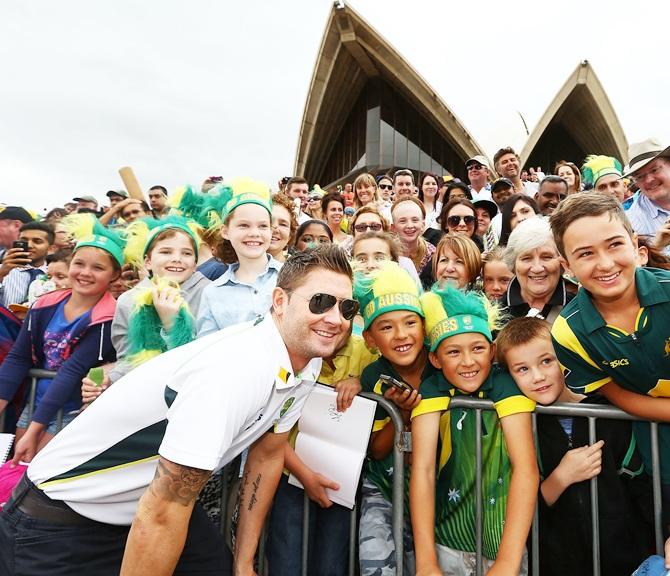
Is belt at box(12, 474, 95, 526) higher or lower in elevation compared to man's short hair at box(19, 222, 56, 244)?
lower

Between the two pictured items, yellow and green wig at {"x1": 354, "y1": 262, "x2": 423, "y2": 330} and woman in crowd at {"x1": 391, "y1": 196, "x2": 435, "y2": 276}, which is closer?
yellow and green wig at {"x1": 354, "y1": 262, "x2": 423, "y2": 330}

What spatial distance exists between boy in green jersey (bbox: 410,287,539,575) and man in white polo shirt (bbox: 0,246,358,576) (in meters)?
0.61

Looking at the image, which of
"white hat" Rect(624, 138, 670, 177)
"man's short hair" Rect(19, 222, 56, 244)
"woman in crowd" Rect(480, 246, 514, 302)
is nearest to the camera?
"woman in crowd" Rect(480, 246, 514, 302)

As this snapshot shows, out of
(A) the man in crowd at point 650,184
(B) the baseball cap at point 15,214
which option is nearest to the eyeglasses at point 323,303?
(A) the man in crowd at point 650,184

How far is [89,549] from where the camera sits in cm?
181

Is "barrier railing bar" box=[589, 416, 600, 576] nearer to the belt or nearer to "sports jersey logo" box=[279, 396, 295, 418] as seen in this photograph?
"sports jersey logo" box=[279, 396, 295, 418]

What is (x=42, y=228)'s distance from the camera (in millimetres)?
5066

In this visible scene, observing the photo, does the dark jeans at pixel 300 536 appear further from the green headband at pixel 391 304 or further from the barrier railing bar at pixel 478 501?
the green headband at pixel 391 304

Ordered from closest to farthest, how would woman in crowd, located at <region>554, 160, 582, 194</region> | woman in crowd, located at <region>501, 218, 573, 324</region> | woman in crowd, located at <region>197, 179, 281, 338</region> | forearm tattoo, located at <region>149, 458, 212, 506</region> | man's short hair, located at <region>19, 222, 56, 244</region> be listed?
1. forearm tattoo, located at <region>149, 458, 212, 506</region>
2. woman in crowd, located at <region>197, 179, 281, 338</region>
3. woman in crowd, located at <region>501, 218, 573, 324</region>
4. man's short hair, located at <region>19, 222, 56, 244</region>
5. woman in crowd, located at <region>554, 160, 582, 194</region>

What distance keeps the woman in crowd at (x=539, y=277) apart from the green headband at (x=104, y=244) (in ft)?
8.91

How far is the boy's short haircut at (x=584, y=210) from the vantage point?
199 cm

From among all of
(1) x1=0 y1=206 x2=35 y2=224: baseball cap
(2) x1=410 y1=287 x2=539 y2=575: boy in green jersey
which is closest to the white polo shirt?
(2) x1=410 y1=287 x2=539 y2=575: boy in green jersey

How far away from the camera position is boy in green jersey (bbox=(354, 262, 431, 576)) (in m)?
2.22

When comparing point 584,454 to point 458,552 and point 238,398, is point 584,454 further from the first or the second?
point 238,398
